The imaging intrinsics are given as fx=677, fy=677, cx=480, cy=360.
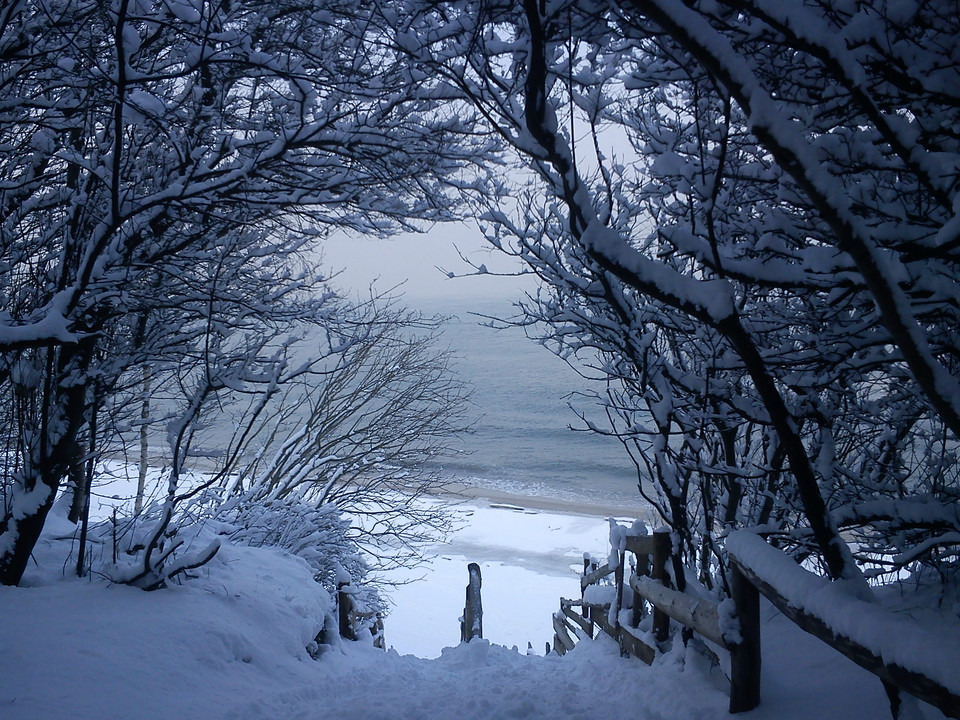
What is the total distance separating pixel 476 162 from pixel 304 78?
63.6 inches

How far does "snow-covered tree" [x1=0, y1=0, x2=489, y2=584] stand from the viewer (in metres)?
4.32

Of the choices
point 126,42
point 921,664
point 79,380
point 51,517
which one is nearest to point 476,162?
point 126,42

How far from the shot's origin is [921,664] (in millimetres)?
1798

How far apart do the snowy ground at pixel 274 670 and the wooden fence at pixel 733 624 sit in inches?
6.8

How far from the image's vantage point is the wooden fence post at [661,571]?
5012 mm

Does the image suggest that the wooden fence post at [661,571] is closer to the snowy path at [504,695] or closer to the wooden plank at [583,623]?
the snowy path at [504,695]

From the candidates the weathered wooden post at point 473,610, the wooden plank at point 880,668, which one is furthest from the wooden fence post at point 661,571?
the weathered wooden post at point 473,610

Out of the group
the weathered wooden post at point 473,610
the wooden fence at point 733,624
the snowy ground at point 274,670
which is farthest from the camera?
the weathered wooden post at point 473,610

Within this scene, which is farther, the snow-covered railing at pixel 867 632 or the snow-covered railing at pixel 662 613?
the snow-covered railing at pixel 662 613

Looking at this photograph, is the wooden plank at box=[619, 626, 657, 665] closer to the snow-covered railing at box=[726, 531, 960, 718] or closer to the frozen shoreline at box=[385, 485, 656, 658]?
the snow-covered railing at box=[726, 531, 960, 718]

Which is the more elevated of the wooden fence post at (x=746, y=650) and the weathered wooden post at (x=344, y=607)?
the wooden fence post at (x=746, y=650)

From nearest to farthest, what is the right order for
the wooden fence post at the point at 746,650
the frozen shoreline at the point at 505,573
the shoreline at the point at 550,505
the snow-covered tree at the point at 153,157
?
the wooden fence post at the point at 746,650, the snow-covered tree at the point at 153,157, the frozen shoreline at the point at 505,573, the shoreline at the point at 550,505

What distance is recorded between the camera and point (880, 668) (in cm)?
196

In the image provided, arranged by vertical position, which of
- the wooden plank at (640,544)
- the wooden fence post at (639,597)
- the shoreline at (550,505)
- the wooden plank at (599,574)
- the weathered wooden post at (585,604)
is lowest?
the shoreline at (550,505)
